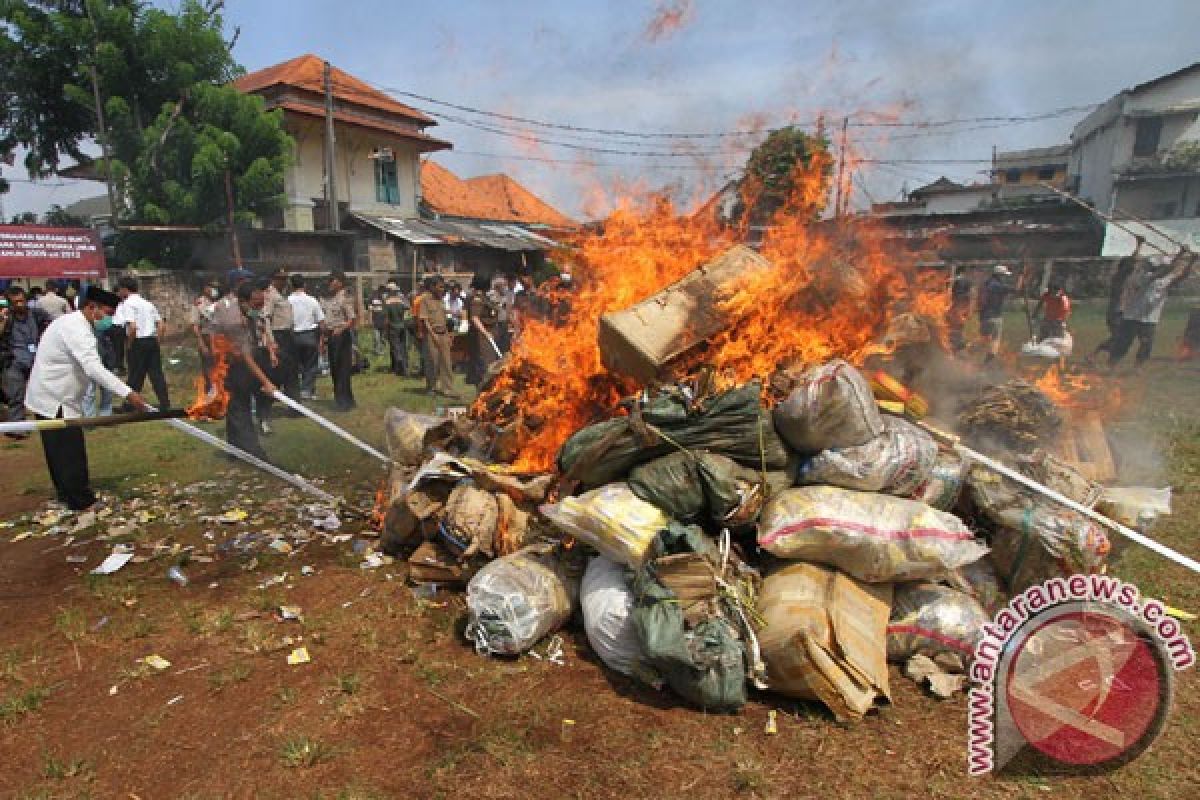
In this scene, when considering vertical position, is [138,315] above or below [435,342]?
above

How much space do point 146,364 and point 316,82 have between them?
15.7 meters

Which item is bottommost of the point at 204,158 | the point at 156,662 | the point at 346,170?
the point at 156,662

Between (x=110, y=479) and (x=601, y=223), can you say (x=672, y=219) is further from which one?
(x=110, y=479)

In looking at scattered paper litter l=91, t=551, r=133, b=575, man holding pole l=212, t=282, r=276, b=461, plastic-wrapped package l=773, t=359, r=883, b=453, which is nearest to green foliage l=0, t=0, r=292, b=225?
man holding pole l=212, t=282, r=276, b=461

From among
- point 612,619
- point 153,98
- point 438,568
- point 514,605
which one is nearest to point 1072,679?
point 612,619

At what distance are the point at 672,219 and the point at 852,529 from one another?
3.30 metres

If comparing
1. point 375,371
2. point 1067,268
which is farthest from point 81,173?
point 1067,268

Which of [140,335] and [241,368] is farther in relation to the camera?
[140,335]

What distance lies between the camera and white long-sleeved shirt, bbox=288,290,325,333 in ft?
31.4

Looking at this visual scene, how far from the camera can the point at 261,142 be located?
59.9 feet

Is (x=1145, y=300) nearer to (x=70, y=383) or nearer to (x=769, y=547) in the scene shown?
(x=769, y=547)

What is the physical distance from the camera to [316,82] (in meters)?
21.6

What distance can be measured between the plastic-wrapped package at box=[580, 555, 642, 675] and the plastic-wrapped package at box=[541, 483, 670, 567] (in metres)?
0.13

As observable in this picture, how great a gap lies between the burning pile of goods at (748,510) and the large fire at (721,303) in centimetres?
2
